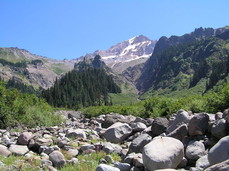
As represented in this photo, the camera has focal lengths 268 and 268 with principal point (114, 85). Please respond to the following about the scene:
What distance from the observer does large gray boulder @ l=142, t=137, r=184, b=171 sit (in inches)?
282

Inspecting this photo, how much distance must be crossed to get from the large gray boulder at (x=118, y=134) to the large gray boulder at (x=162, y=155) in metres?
5.94

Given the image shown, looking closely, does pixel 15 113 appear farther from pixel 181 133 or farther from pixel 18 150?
pixel 181 133

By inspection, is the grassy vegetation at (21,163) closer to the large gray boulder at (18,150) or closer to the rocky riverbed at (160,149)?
the rocky riverbed at (160,149)

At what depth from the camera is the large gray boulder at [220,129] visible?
8352 mm

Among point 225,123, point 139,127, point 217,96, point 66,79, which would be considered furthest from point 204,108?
point 66,79

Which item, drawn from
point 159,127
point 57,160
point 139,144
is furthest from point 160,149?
point 159,127

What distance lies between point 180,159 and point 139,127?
6510 millimetres

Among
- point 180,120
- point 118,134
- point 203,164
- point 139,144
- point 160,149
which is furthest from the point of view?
point 118,134

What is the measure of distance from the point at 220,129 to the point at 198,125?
906 millimetres

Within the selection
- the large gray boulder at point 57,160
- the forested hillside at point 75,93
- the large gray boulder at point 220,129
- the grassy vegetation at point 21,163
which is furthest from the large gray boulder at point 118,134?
the forested hillside at point 75,93

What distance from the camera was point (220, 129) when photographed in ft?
27.7

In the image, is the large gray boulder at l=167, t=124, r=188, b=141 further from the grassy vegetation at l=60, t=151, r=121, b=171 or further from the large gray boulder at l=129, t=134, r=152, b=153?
the grassy vegetation at l=60, t=151, r=121, b=171

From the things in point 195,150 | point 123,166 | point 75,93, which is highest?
point 195,150

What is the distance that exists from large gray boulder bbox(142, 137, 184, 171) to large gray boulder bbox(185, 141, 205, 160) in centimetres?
58
